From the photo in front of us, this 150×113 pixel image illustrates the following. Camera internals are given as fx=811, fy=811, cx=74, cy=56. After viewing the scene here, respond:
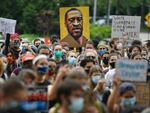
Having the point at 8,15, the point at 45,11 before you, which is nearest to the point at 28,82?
the point at 8,15

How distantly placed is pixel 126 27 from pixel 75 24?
5.70 ft

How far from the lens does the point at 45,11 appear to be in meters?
51.3

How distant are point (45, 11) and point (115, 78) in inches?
1629

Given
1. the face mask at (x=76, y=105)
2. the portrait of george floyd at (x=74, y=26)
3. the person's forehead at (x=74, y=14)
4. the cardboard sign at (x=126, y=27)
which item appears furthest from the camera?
the cardboard sign at (x=126, y=27)

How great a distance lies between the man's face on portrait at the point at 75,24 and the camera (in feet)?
61.9

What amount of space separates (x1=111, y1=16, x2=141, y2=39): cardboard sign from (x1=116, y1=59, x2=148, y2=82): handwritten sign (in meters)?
8.52

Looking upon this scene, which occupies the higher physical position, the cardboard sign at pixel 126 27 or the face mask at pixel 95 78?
the cardboard sign at pixel 126 27

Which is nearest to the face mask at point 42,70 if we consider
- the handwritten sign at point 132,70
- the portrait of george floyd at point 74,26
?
the handwritten sign at point 132,70

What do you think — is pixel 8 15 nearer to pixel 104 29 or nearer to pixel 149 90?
pixel 104 29

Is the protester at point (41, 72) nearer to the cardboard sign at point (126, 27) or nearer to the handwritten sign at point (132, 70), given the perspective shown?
the handwritten sign at point (132, 70)

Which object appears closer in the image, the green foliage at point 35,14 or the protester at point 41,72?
the protester at point 41,72

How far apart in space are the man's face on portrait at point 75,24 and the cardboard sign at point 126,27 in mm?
1433

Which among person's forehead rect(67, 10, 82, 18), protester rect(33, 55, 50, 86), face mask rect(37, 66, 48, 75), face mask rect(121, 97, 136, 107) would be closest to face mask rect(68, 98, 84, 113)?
face mask rect(121, 97, 136, 107)

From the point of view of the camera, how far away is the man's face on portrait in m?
18.9
